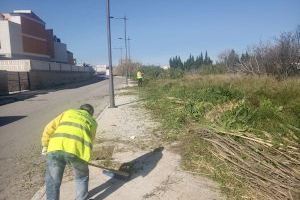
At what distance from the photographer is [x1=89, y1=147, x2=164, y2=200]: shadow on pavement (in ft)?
18.9

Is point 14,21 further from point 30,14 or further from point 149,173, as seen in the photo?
point 149,173

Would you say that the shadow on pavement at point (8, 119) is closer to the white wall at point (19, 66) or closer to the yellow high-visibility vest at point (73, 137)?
the yellow high-visibility vest at point (73, 137)

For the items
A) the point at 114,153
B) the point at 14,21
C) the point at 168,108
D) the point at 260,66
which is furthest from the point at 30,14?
the point at 114,153

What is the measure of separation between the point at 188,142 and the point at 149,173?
1967 millimetres

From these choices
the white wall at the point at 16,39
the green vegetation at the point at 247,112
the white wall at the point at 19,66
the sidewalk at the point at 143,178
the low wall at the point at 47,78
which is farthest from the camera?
the white wall at the point at 16,39

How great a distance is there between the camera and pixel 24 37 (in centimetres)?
5431

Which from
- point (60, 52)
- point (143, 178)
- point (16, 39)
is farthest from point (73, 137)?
point (60, 52)

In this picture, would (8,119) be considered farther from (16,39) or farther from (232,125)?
(16,39)

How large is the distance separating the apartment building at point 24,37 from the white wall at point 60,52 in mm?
6734

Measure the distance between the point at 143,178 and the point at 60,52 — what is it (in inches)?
3113

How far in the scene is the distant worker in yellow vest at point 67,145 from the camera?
4.66 m

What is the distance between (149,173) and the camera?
6621 mm

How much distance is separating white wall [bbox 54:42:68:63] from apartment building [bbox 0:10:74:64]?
6734 millimetres

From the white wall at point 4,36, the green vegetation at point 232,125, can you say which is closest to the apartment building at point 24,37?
the white wall at point 4,36
